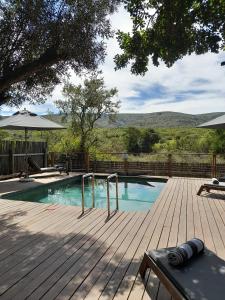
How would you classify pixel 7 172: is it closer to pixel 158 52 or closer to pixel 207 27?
pixel 158 52

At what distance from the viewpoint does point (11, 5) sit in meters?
5.21

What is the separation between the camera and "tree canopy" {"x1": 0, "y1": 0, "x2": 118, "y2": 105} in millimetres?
4902

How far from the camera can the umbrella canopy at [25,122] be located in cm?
918

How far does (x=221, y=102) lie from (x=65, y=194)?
20035 millimetres

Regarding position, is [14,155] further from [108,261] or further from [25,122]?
[108,261]

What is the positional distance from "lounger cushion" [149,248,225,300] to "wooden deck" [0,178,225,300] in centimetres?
33

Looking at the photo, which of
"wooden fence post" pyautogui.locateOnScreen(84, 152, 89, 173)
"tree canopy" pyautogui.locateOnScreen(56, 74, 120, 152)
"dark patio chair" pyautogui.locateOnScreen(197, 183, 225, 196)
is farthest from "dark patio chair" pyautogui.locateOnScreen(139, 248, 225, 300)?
"tree canopy" pyautogui.locateOnScreen(56, 74, 120, 152)

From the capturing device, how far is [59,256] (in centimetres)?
357

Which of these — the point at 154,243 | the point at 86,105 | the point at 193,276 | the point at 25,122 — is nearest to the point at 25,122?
the point at 25,122

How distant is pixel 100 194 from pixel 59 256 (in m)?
6.57

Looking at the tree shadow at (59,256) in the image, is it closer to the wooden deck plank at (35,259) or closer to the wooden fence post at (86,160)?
the wooden deck plank at (35,259)

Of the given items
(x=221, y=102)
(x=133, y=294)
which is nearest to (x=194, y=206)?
(x=133, y=294)

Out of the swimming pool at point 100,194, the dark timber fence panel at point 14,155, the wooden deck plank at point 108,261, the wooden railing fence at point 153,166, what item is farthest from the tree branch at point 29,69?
the wooden railing fence at point 153,166

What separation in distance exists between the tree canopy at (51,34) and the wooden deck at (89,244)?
7.92ft
